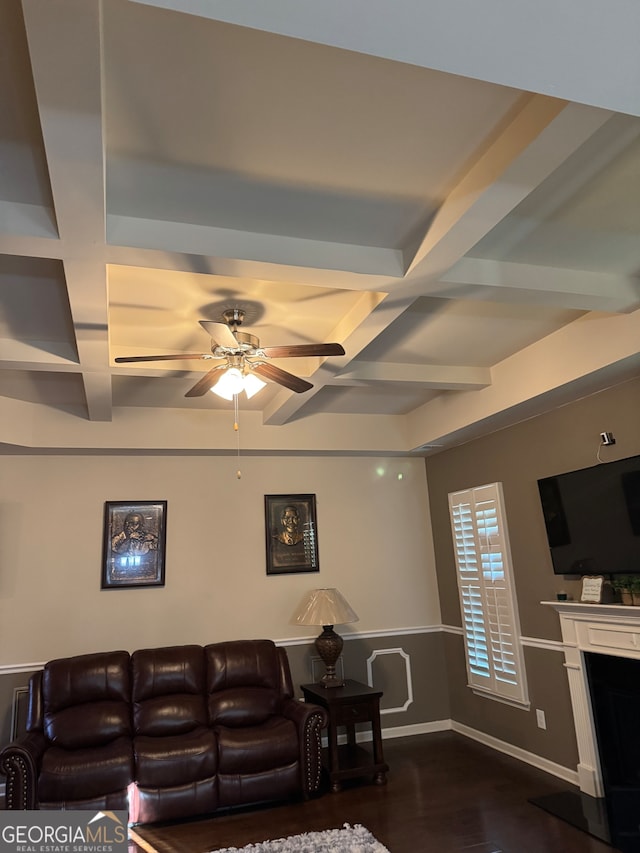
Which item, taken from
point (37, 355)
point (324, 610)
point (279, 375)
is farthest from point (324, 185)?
point (324, 610)

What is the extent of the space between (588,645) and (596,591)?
1.28 feet

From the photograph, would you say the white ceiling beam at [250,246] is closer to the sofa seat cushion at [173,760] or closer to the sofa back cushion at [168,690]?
the sofa seat cushion at [173,760]

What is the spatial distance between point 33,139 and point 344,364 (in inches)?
84.8

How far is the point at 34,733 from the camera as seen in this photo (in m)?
3.82

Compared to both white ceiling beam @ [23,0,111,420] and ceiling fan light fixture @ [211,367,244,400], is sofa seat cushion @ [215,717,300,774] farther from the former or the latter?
white ceiling beam @ [23,0,111,420]

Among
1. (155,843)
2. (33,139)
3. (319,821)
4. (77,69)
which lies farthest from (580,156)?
(155,843)

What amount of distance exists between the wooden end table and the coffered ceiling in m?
2.39

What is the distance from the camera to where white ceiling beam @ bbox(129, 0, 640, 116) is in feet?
4.03

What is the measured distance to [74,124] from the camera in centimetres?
160

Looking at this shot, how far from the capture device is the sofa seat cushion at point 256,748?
3.73 meters

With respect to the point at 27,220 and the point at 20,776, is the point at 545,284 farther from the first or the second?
the point at 20,776

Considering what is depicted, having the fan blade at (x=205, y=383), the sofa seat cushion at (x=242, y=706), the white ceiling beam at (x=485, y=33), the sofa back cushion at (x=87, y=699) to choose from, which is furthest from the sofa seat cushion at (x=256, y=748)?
the white ceiling beam at (x=485, y=33)

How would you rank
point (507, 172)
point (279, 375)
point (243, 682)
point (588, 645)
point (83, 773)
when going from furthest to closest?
point (243, 682) < point (588, 645) < point (83, 773) < point (279, 375) < point (507, 172)

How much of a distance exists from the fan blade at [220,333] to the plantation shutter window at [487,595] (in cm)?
290
